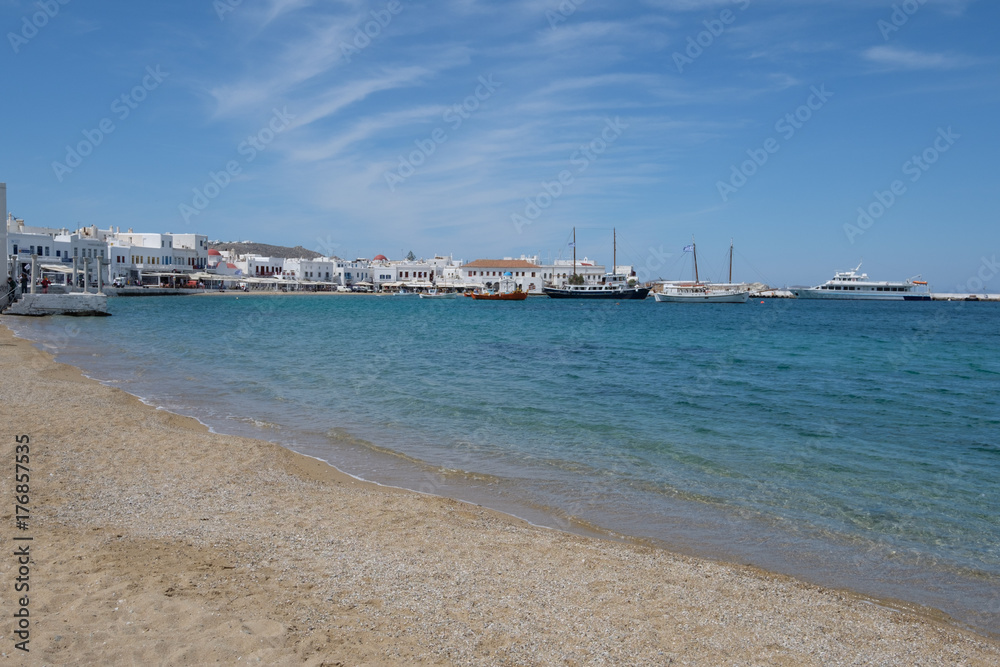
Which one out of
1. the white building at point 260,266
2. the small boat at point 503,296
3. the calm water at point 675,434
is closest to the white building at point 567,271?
the small boat at point 503,296

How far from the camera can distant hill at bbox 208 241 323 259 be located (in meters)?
171

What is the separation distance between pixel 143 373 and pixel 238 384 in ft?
11.9

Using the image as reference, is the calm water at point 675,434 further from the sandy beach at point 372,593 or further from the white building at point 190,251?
the white building at point 190,251

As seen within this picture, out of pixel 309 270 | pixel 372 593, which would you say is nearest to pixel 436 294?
pixel 309 270

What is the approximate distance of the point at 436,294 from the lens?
425 ft

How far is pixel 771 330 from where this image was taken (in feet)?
152

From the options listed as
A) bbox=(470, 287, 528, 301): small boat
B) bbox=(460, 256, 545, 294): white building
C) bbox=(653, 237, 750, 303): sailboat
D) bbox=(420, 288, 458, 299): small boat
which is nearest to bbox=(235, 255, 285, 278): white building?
bbox=(420, 288, 458, 299): small boat

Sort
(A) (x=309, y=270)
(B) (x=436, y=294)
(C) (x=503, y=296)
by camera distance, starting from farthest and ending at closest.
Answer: (A) (x=309, y=270) < (B) (x=436, y=294) < (C) (x=503, y=296)

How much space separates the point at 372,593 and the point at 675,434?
9060 millimetres

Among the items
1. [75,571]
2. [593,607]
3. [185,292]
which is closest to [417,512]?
[593,607]

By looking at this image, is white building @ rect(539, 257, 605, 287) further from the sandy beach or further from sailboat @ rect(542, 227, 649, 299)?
the sandy beach

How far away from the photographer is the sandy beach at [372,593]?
4.20m

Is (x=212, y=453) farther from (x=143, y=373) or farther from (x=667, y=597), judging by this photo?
(x=143, y=373)

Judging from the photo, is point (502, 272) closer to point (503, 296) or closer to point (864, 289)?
point (503, 296)
